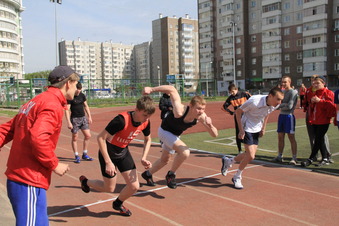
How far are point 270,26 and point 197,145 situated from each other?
67.2 meters

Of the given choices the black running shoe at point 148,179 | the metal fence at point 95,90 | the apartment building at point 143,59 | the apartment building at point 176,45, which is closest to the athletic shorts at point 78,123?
the black running shoe at point 148,179

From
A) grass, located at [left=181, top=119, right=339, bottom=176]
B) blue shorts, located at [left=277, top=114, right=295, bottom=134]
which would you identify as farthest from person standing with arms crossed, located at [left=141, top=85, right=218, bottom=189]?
grass, located at [left=181, top=119, right=339, bottom=176]

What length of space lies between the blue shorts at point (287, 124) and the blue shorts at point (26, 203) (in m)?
6.14

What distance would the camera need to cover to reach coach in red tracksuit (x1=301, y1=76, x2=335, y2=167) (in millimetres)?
7062

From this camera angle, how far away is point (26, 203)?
2.61 meters

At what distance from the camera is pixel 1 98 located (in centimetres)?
4156

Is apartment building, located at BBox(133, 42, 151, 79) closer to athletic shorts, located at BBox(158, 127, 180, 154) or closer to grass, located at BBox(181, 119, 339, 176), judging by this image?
grass, located at BBox(181, 119, 339, 176)

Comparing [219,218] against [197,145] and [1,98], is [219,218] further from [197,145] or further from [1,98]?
[1,98]

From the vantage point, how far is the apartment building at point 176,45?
112 m

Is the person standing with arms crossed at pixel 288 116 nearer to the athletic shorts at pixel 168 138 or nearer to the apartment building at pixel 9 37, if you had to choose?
the athletic shorts at pixel 168 138

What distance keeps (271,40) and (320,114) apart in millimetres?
68533

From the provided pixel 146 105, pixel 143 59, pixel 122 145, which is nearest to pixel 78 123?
pixel 122 145

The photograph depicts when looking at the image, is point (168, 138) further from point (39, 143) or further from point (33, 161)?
point (39, 143)

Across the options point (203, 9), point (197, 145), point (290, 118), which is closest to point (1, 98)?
point (197, 145)
